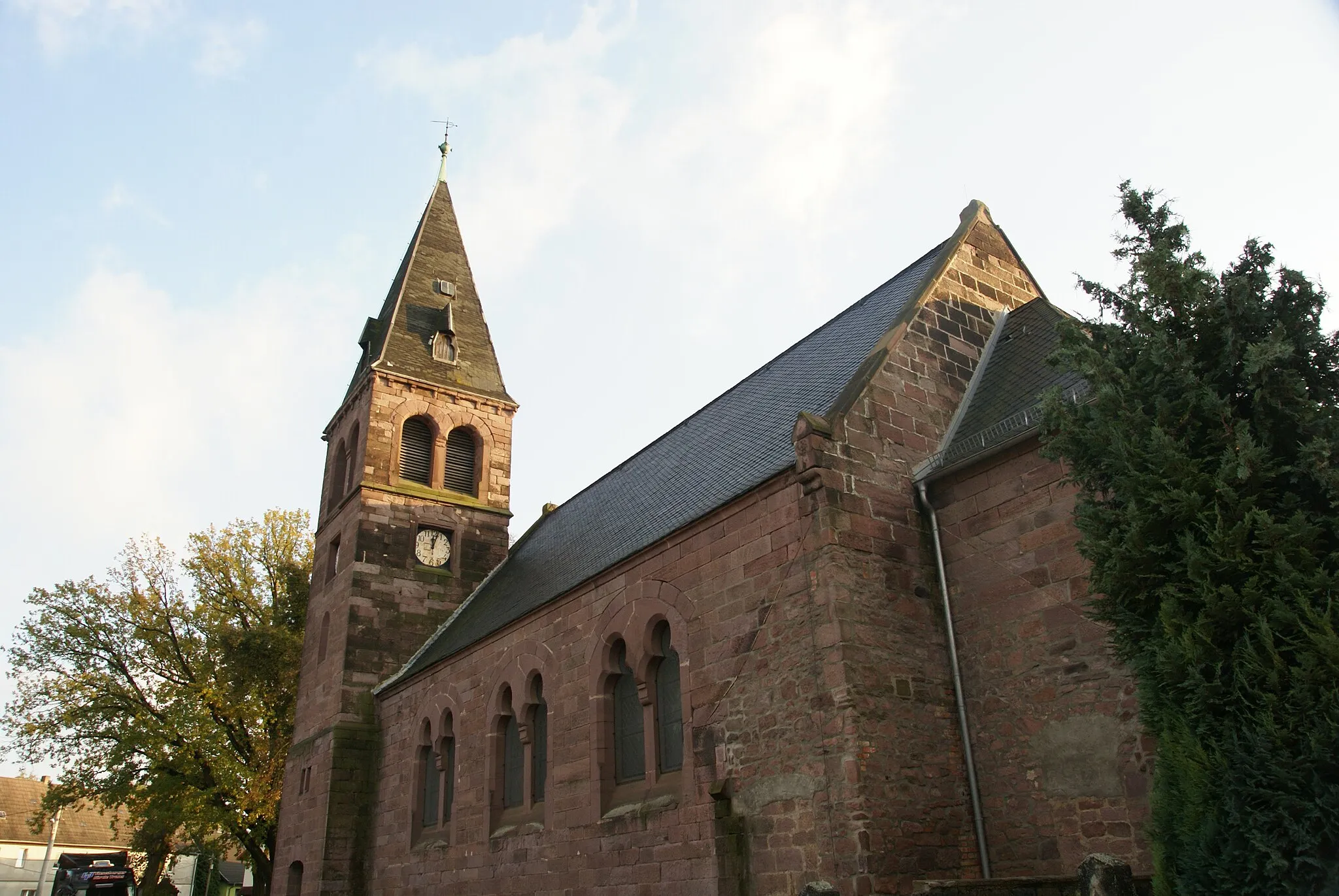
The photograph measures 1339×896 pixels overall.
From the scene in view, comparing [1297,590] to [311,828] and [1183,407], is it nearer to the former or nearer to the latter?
[1183,407]

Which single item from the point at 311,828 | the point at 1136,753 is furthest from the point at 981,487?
the point at 311,828

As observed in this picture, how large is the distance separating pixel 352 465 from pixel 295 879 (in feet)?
31.2

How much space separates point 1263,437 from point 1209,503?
0.62m

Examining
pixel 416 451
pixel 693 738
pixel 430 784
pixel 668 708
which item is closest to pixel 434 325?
pixel 416 451

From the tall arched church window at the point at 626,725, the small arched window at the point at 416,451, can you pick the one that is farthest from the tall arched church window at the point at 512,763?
the small arched window at the point at 416,451

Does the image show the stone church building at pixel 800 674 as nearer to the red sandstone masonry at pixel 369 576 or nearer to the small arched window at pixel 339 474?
the red sandstone masonry at pixel 369 576

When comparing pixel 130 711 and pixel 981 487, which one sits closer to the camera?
pixel 981 487

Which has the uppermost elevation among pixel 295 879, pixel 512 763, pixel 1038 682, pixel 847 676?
pixel 512 763

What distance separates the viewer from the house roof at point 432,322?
26.3 metres

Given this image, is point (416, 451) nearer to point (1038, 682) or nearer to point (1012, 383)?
point (1012, 383)

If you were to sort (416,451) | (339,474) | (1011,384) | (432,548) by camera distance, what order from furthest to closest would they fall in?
(339,474) < (416,451) < (432,548) < (1011,384)

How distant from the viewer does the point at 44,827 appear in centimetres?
5047

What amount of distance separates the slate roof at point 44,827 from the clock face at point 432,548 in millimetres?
36678

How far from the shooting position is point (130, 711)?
2669 cm
